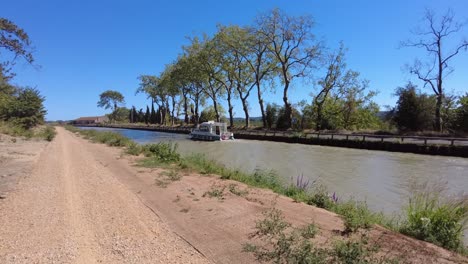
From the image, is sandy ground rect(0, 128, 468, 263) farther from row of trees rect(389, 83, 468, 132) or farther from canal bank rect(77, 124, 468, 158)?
row of trees rect(389, 83, 468, 132)

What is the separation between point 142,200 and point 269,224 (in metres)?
3.53

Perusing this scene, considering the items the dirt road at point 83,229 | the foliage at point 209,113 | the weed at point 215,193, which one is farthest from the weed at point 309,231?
the foliage at point 209,113

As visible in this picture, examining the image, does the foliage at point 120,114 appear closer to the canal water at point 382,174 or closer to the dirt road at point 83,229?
the canal water at point 382,174

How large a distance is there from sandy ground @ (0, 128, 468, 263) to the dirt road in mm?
14

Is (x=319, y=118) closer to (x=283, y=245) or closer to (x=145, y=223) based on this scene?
(x=145, y=223)

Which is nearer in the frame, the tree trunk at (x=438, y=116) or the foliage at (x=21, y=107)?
the tree trunk at (x=438, y=116)

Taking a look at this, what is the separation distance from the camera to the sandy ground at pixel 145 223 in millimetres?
4867

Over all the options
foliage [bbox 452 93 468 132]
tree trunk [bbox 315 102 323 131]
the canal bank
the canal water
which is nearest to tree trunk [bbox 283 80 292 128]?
tree trunk [bbox 315 102 323 131]

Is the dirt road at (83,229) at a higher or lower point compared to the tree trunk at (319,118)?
lower

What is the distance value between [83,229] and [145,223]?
104cm

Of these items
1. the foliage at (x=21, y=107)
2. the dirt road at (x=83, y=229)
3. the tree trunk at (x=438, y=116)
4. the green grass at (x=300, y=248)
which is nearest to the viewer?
the green grass at (x=300, y=248)

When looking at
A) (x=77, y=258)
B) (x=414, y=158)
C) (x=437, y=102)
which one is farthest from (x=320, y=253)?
(x=437, y=102)

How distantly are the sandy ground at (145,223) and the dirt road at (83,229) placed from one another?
14mm

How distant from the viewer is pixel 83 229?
5.86 m
